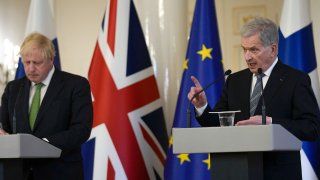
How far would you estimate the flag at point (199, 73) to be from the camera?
4312mm

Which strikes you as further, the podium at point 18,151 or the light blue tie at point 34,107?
the light blue tie at point 34,107

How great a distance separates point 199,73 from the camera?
4.46 metres

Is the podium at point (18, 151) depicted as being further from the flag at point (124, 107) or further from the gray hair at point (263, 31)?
the flag at point (124, 107)

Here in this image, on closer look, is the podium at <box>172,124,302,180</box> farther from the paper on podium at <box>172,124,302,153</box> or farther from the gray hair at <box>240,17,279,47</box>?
the gray hair at <box>240,17,279,47</box>

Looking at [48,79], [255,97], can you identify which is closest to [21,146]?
[48,79]

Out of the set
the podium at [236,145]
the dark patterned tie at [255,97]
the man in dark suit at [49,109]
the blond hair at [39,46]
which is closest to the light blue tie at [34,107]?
the man in dark suit at [49,109]

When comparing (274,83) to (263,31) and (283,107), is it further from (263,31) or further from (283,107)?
(263,31)

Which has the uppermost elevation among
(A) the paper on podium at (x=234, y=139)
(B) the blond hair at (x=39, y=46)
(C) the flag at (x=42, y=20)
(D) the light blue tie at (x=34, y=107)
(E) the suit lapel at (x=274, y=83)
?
(C) the flag at (x=42, y=20)

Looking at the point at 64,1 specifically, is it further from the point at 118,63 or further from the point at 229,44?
the point at 118,63

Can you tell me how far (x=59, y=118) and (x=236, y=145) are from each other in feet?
3.66

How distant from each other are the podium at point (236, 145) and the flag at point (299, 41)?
187 cm

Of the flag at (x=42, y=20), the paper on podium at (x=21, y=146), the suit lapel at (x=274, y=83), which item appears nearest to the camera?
the paper on podium at (x=21, y=146)

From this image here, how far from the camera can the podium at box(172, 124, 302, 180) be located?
238 cm

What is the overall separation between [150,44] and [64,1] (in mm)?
2983
